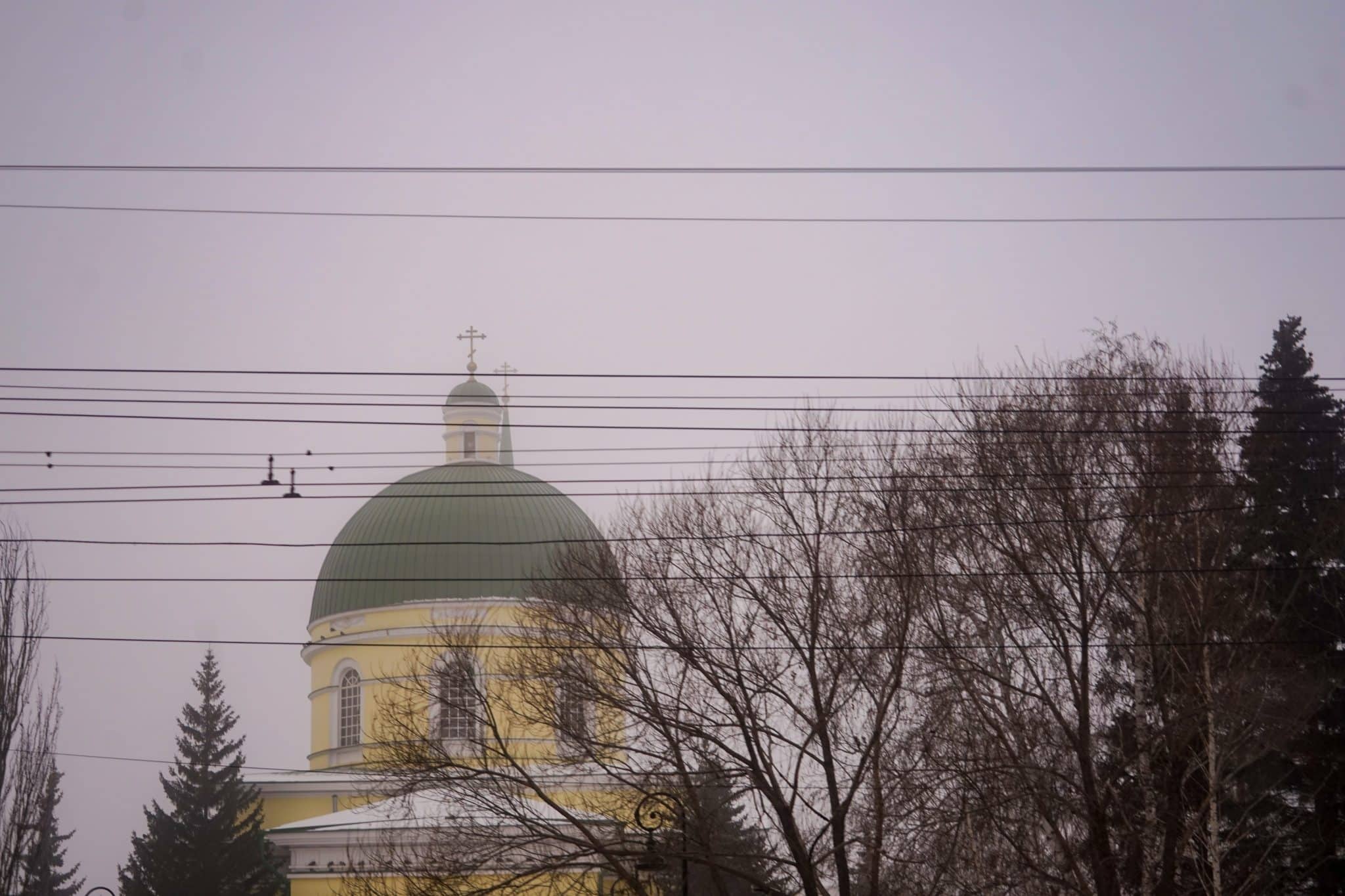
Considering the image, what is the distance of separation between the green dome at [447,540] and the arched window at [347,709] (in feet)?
6.48

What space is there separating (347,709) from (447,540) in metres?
5.62

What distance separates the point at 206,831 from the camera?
4859cm

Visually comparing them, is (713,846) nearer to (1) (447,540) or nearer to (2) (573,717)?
(2) (573,717)

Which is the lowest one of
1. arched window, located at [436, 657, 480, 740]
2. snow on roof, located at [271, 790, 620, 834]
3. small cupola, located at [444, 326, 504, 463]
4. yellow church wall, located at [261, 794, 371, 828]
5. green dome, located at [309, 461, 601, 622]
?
snow on roof, located at [271, 790, 620, 834]

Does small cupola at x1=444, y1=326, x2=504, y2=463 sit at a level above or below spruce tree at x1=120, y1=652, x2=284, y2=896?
above

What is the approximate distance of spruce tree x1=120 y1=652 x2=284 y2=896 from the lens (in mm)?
47438

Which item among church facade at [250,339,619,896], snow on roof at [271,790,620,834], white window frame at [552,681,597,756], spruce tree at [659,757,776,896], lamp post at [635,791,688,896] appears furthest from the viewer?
church facade at [250,339,619,896]

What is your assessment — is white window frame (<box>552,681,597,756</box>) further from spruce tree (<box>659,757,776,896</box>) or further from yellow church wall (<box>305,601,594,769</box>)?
yellow church wall (<box>305,601,594,769</box>)

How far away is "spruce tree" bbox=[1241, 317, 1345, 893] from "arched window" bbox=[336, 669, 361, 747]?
27697 millimetres

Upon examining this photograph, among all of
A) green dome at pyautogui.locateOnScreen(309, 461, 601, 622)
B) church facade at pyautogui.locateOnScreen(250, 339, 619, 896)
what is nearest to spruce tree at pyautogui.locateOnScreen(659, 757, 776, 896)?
church facade at pyautogui.locateOnScreen(250, 339, 619, 896)

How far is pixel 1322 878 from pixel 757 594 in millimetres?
9871

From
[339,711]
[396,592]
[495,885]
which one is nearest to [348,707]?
[339,711]

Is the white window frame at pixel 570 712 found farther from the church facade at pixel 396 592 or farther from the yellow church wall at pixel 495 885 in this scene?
the church facade at pixel 396 592

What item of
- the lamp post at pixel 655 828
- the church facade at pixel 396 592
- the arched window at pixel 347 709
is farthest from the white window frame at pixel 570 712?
the arched window at pixel 347 709
